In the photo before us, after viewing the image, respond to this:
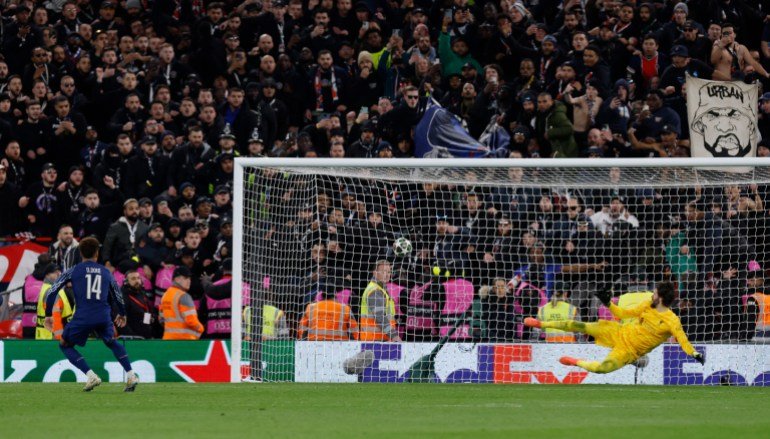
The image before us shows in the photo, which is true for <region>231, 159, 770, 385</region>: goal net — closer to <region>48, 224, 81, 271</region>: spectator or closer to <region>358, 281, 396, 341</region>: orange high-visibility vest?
<region>358, 281, 396, 341</region>: orange high-visibility vest

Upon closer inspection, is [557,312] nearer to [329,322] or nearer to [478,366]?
[478,366]

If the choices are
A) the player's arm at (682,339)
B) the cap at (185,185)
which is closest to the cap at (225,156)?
the cap at (185,185)

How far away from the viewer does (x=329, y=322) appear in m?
17.2

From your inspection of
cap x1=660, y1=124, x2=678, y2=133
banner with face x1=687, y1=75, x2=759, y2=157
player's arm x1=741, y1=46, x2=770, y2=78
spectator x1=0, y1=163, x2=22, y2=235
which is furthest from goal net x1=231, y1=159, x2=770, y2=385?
spectator x1=0, y1=163, x2=22, y2=235

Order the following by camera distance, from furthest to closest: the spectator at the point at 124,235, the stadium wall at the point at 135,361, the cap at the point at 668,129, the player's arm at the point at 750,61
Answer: the player's arm at the point at 750,61 → the spectator at the point at 124,235 → the cap at the point at 668,129 → the stadium wall at the point at 135,361

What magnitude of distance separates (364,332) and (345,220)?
171cm

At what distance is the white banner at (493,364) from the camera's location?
17.0m

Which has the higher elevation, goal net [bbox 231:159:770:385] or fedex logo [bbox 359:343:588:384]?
goal net [bbox 231:159:770:385]

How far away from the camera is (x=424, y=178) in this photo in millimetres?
17734

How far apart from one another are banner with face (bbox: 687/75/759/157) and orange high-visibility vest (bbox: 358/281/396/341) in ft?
14.9

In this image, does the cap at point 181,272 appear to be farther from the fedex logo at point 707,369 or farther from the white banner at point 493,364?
the fedex logo at point 707,369

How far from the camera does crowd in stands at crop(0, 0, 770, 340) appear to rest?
17.7 meters

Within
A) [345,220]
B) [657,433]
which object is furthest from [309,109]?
[657,433]

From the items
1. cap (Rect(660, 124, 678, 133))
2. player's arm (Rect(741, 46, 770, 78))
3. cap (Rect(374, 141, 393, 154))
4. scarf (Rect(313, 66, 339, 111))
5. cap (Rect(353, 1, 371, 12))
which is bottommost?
cap (Rect(374, 141, 393, 154))
